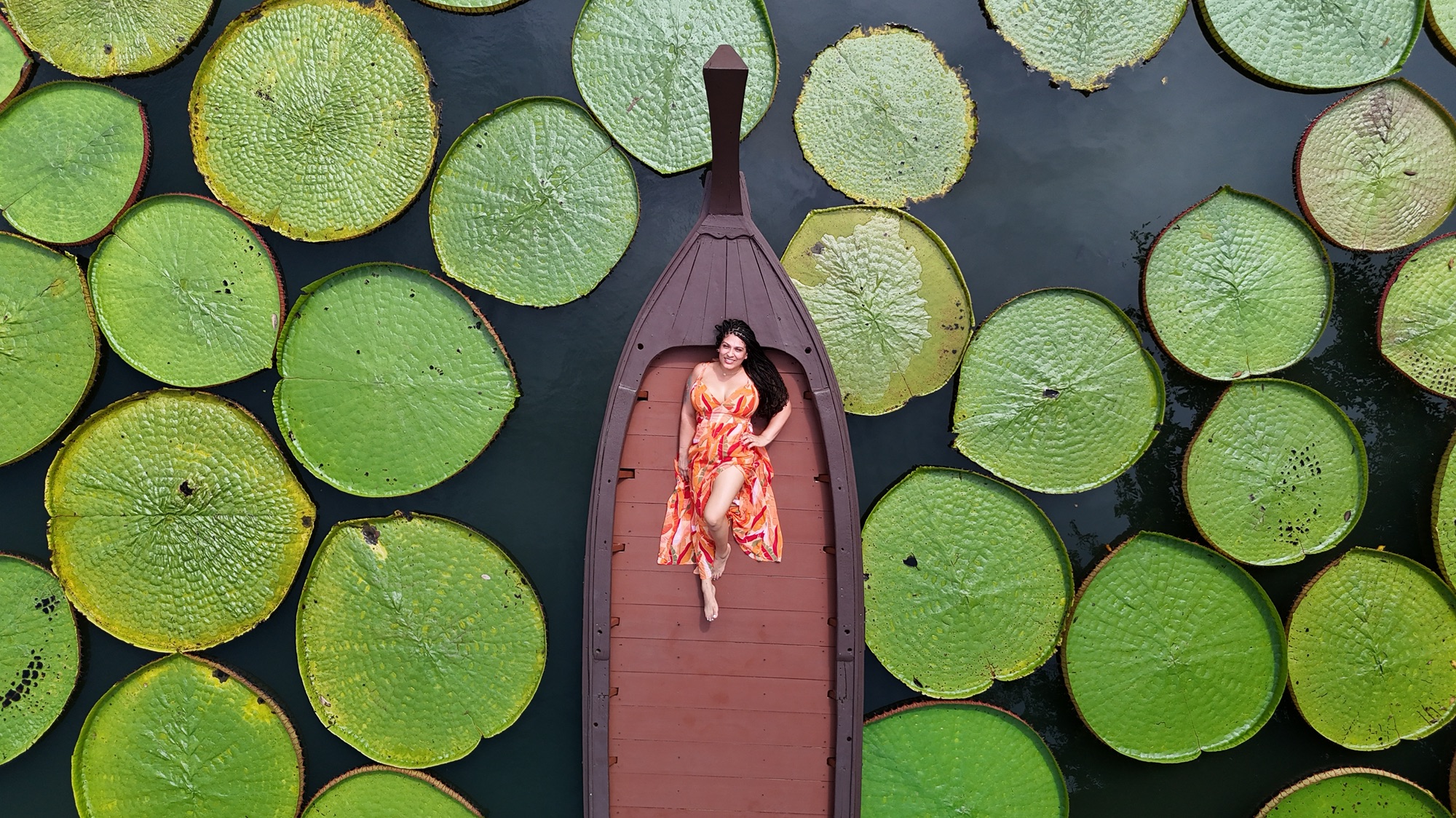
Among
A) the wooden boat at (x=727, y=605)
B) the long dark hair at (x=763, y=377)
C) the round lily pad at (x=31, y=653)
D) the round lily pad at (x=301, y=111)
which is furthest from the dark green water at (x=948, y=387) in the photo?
the long dark hair at (x=763, y=377)

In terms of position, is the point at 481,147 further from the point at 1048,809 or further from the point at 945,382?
the point at 1048,809

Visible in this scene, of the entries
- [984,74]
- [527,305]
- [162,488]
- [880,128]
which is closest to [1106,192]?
[984,74]

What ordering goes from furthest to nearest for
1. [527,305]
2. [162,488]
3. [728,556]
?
1. [527,305]
2. [162,488]
3. [728,556]

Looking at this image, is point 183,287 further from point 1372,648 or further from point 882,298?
point 1372,648

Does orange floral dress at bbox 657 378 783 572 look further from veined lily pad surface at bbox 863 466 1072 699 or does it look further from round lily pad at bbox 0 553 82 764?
round lily pad at bbox 0 553 82 764

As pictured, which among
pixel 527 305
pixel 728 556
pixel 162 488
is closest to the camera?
pixel 728 556

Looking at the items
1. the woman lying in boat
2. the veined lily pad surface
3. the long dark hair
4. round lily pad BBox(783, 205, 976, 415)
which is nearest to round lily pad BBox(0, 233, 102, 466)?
the woman lying in boat

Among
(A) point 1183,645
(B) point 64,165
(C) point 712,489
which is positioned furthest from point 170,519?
(A) point 1183,645
